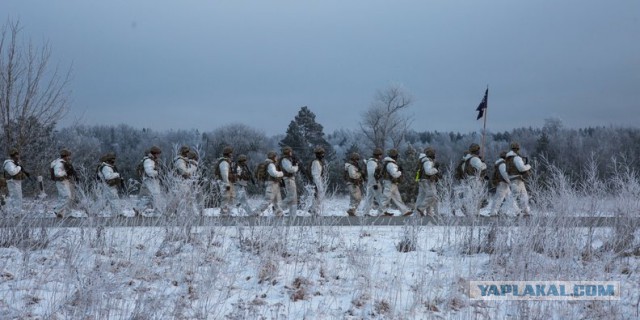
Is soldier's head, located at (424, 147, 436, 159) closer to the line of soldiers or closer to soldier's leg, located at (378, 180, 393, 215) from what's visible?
the line of soldiers

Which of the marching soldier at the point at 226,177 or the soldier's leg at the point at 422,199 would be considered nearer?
the soldier's leg at the point at 422,199

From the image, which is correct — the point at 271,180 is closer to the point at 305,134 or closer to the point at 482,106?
the point at 482,106

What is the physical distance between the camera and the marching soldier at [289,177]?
14.1 metres

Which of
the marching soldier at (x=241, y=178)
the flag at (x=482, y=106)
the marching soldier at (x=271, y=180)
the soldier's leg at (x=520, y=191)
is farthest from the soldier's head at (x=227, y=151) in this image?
the flag at (x=482, y=106)

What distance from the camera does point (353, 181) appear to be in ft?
49.1

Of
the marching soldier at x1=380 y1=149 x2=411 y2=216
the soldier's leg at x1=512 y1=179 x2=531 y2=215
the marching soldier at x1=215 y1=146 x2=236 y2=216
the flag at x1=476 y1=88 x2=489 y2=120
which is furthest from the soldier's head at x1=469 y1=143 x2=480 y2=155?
the marching soldier at x1=215 y1=146 x2=236 y2=216

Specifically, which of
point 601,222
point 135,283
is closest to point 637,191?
point 601,222

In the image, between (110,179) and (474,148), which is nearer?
(110,179)

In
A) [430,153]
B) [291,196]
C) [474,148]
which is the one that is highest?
[474,148]

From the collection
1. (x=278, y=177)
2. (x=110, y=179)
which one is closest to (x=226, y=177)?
(x=278, y=177)

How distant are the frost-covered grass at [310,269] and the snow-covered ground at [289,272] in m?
0.02

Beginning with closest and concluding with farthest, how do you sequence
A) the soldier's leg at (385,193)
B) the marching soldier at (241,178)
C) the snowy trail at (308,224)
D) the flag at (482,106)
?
the snowy trail at (308,224), the soldier's leg at (385,193), the marching soldier at (241,178), the flag at (482,106)

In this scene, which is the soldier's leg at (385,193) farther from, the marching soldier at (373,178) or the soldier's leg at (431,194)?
the soldier's leg at (431,194)

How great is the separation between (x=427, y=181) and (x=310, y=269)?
22.3 ft
